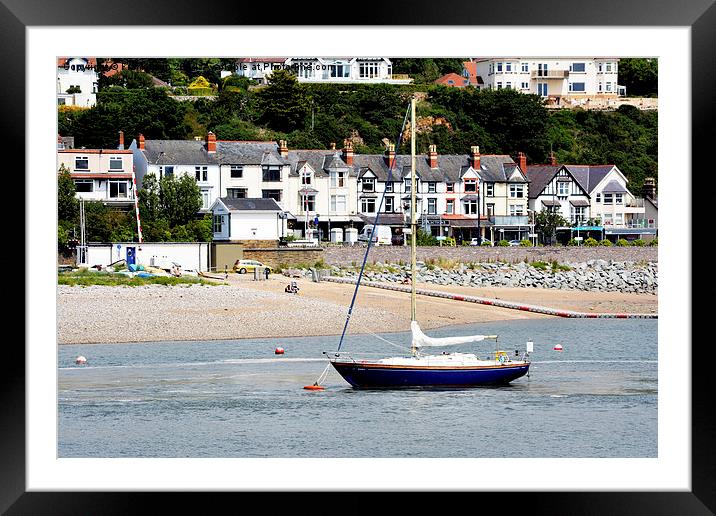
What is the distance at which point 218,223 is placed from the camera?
32.5 m

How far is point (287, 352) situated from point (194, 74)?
3689cm

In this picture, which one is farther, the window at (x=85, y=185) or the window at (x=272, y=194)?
the window at (x=272, y=194)

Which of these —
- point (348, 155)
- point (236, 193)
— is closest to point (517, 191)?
point (348, 155)

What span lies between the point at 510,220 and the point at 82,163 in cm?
1404

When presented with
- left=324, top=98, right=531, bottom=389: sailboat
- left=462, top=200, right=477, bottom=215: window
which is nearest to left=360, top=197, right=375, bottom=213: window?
left=462, top=200, right=477, bottom=215: window

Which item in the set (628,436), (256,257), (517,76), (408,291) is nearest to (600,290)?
(408,291)

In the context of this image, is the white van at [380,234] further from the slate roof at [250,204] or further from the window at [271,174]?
the slate roof at [250,204]

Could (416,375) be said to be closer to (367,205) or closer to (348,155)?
(367,205)

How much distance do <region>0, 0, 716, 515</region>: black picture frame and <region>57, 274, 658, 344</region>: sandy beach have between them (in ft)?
49.2

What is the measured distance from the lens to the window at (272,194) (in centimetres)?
3553

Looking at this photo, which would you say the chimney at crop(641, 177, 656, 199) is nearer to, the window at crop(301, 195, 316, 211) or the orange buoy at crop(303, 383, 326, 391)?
the window at crop(301, 195, 316, 211)

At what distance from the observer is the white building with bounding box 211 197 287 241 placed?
3169 centimetres

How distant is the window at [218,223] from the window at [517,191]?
36.0 ft
